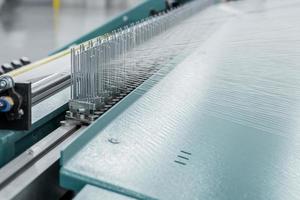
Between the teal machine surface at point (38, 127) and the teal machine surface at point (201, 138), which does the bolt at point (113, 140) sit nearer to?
the teal machine surface at point (201, 138)

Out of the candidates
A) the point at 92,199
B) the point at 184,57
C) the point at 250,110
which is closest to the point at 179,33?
the point at 184,57

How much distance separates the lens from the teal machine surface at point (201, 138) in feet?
2.07

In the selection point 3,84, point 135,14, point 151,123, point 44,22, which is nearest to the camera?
point 3,84

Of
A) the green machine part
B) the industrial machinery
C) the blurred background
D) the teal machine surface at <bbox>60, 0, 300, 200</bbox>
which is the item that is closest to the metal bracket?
the industrial machinery

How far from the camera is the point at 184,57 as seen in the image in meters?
1.35

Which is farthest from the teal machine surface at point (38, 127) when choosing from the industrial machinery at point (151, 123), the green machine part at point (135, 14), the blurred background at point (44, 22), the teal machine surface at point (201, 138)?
the blurred background at point (44, 22)

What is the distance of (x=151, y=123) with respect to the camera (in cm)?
83

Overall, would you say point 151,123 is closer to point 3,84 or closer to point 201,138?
point 201,138

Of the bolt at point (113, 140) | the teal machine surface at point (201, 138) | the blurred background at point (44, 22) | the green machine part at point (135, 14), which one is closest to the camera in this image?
the teal machine surface at point (201, 138)

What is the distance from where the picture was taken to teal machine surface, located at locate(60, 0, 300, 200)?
0.63 meters

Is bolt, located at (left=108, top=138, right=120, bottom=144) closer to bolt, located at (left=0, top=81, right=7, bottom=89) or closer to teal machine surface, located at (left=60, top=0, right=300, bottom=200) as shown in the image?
teal machine surface, located at (left=60, top=0, right=300, bottom=200)

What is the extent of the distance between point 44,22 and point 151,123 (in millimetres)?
4807

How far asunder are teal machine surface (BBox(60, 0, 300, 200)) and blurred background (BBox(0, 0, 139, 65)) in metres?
2.78

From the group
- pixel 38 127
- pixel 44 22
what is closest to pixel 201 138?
pixel 38 127
